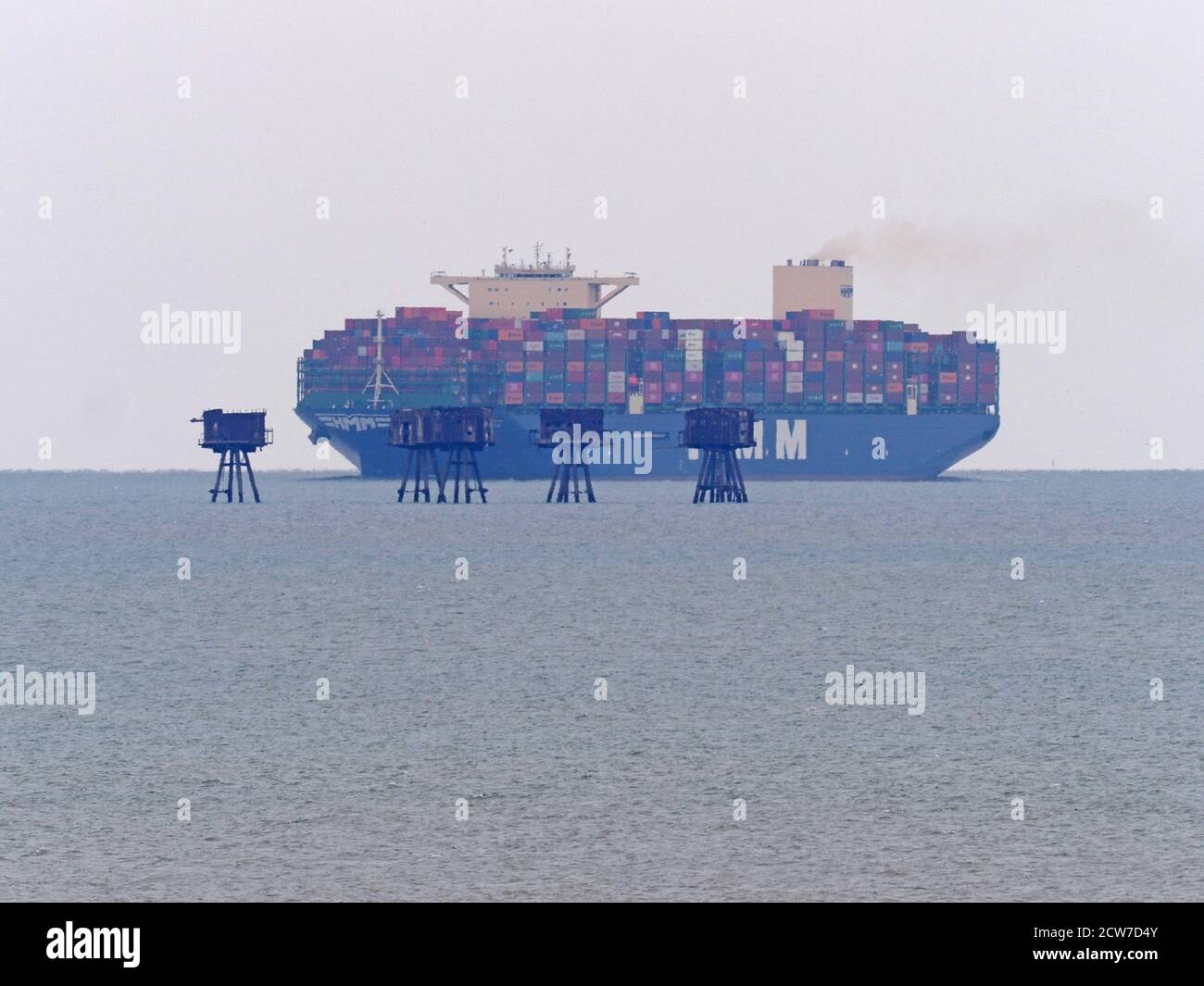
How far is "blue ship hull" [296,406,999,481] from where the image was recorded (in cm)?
15362

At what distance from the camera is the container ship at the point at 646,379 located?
152625 millimetres

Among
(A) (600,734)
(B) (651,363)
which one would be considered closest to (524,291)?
(B) (651,363)

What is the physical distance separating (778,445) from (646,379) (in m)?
12.0

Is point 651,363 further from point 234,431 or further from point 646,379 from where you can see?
point 234,431

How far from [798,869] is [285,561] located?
5571cm

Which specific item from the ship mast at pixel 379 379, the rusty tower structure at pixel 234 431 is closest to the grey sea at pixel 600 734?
the rusty tower structure at pixel 234 431

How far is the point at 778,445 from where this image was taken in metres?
159

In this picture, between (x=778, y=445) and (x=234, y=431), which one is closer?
(x=234, y=431)

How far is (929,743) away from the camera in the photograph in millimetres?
30516

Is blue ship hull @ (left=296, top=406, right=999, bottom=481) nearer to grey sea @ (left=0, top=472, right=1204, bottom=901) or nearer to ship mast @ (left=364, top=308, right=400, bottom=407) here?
ship mast @ (left=364, top=308, right=400, bottom=407)

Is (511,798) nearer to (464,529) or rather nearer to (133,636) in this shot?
(133,636)

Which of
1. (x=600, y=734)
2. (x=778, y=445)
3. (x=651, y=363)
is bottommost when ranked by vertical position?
(x=600, y=734)

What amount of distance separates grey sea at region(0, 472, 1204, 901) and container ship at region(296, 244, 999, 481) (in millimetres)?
78970
